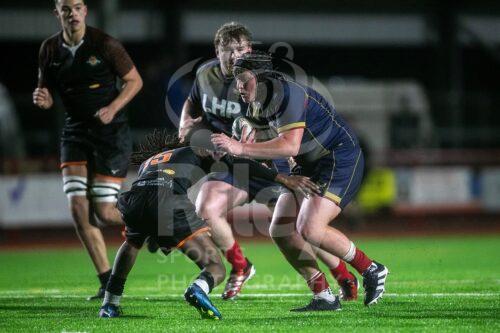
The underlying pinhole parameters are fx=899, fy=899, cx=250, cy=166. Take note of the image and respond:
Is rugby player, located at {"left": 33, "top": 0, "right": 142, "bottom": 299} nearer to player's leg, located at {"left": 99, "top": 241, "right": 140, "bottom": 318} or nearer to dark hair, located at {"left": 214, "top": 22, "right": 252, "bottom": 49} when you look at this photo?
dark hair, located at {"left": 214, "top": 22, "right": 252, "bottom": 49}

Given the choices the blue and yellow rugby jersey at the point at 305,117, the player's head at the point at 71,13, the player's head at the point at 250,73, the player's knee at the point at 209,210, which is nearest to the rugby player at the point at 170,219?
the blue and yellow rugby jersey at the point at 305,117

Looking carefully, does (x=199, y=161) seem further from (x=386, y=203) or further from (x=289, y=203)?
(x=386, y=203)

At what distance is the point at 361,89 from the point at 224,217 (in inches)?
623

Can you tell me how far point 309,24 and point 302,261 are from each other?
23.0 metres

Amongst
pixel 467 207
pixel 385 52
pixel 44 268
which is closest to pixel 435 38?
pixel 385 52

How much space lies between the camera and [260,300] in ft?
25.7

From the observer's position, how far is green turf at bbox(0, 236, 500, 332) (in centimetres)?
620

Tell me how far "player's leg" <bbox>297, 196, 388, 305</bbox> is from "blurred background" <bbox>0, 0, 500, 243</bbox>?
26.8 ft

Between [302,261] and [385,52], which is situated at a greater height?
[302,261]

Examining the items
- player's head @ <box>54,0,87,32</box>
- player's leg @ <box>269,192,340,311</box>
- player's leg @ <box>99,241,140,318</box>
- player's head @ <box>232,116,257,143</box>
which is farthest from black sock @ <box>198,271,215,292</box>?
player's head @ <box>54,0,87,32</box>

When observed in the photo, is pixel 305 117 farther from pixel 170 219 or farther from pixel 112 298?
pixel 112 298

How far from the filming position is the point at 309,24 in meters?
29.7

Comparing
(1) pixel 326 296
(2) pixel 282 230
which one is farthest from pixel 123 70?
(1) pixel 326 296

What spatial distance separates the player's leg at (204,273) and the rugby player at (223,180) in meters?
1.45
